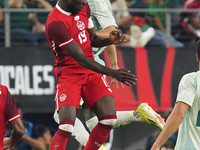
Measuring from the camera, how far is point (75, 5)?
184 inches

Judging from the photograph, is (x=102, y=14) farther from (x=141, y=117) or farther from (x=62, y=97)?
(x=141, y=117)

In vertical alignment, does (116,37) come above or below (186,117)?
above

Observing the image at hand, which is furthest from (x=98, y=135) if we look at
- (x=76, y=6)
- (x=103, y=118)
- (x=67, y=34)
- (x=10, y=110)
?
(x=76, y=6)

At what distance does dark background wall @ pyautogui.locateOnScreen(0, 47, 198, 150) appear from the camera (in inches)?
329

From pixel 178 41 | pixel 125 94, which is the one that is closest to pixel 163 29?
pixel 178 41

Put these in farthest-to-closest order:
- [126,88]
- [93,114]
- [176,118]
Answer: [126,88]
[93,114]
[176,118]

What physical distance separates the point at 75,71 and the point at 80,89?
0.21 meters

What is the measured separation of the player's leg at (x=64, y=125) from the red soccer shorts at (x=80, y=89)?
9 cm

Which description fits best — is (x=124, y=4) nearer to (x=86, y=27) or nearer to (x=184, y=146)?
(x=86, y=27)

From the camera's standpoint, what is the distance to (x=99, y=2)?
5438 millimetres

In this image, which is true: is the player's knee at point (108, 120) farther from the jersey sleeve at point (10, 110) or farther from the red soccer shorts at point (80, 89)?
the jersey sleeve at point (10, 110)

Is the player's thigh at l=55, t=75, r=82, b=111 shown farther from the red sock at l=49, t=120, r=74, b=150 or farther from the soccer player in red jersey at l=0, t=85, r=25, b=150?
the soccer player in red jersey at l=0, t=85, r=25, b=150

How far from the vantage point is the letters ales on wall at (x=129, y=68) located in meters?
8.37

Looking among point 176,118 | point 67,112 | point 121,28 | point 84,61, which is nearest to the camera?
point 176,118
